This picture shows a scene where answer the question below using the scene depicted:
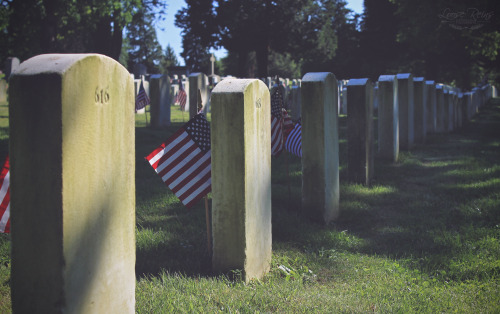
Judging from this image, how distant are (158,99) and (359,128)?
755 cm

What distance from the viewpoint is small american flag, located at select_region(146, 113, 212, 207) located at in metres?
4.33

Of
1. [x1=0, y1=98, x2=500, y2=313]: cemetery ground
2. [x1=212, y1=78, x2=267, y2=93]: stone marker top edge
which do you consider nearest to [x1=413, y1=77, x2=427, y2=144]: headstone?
[x1=0, y1=98, x2=500, y2=313]: cemetery ground

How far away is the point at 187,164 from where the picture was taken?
4371mm

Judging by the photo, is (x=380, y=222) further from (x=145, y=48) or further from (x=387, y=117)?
(x=145, y=48)

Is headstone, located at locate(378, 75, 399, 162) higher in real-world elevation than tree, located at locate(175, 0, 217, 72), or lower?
lower

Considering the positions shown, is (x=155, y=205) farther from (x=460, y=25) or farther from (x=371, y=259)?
(x=460, y=25)

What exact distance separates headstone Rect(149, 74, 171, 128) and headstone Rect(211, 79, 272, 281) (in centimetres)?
998

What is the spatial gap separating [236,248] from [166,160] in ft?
3.17

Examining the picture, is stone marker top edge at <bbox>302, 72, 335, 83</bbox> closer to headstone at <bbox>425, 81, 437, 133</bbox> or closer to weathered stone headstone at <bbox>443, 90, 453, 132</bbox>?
Result: headstone at <bbox>425, 81, 437, 133</bbox>

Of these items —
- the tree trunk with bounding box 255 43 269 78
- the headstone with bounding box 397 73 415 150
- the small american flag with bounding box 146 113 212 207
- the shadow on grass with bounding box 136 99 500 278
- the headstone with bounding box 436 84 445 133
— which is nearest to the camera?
the small american flag with bounding box 146 113 212 207

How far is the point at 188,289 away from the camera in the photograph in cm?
368

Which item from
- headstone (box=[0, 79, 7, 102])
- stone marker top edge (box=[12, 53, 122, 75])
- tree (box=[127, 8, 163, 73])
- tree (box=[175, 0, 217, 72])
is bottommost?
stone marker top edge (box=[12, 53, 122, 75])

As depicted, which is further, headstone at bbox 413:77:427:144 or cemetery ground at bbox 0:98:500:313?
headstone at bbox 413:77:427:144

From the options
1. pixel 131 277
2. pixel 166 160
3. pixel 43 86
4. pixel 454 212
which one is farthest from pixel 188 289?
pixel 454 212
